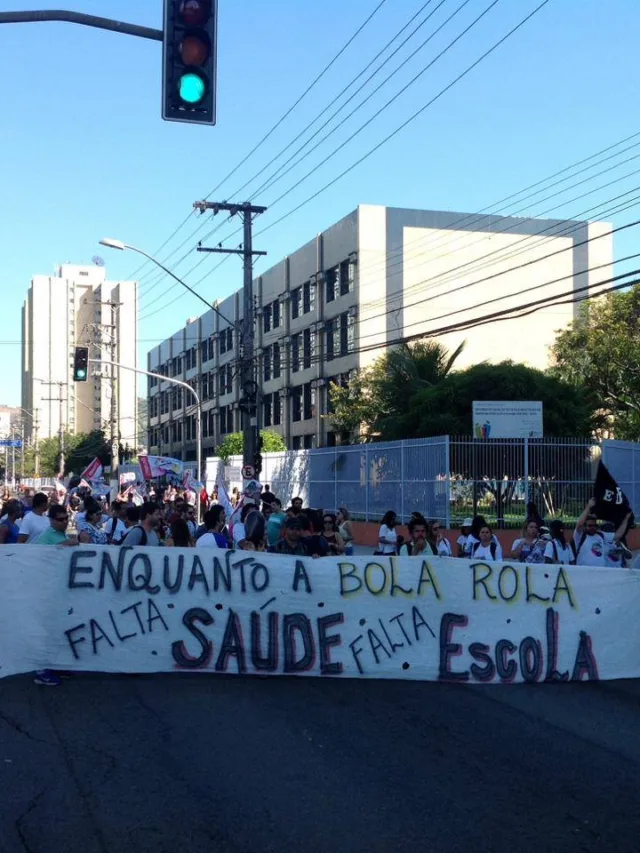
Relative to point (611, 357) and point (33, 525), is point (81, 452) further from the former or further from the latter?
point (33, 525)

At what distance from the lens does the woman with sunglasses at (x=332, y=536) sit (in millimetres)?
13508

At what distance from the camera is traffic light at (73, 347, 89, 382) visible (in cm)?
2775

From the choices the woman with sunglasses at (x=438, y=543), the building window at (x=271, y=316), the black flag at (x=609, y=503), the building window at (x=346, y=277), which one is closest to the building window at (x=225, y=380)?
the building window at (x=271, y=316)

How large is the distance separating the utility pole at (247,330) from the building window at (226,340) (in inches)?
1315

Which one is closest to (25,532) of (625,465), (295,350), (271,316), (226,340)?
(625,465)

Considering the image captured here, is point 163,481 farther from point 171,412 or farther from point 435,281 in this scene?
point 171,412

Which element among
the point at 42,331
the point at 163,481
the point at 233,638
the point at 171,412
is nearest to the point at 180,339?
the point at 171,412

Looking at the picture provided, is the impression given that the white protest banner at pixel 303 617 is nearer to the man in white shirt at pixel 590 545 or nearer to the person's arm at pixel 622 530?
the man in white shirt at pixel 590 545

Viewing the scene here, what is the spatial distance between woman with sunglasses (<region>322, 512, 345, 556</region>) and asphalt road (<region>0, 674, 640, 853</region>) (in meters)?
4.06

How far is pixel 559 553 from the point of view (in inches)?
503

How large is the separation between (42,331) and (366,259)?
5929 inches

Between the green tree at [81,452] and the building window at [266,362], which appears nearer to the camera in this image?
the building window at [266,362]

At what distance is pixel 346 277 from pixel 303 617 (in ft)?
124

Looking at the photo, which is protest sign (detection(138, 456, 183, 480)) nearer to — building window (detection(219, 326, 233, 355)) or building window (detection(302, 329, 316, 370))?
building window (detection(302, 329, 316, 370))
